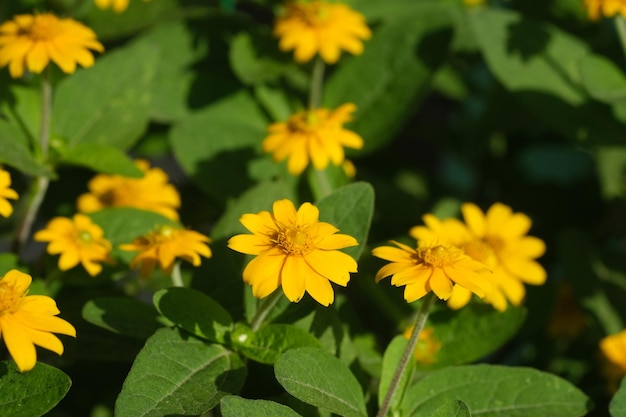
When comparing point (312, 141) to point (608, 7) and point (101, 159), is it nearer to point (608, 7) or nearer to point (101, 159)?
point (101, 159)

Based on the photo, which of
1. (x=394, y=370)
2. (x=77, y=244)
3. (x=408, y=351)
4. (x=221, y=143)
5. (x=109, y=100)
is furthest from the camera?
(x=221, y=143)

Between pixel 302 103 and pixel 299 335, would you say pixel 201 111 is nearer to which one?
pixel 302 103

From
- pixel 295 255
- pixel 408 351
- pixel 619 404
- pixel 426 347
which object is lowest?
pixel 426 347

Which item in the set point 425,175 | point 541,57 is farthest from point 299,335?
point 425,175

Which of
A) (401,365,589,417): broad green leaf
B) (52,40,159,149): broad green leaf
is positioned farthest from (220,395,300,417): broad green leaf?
(52,40,159,149): broad green leaf

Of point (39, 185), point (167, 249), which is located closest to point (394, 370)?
point (167, 249)
